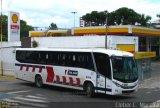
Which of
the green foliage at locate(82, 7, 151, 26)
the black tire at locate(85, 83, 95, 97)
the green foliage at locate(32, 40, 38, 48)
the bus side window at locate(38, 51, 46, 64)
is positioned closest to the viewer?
the black tire at locate(85, 83, 95, 97)

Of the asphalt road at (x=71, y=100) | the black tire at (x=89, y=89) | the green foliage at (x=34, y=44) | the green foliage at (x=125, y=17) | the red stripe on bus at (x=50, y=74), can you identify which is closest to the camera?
the asphalt road at (x=71, y=100)

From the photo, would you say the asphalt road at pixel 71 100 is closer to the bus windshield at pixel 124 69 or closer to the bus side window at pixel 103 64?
the bus windshield at pixel 124 69

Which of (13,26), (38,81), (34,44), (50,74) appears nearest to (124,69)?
(50,74)

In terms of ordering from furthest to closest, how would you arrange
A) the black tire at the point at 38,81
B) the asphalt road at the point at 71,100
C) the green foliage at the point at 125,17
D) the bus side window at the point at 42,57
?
the green foliage at the point at 125,17, the black tire at the point at 38,81, the bus side window at the point at 42,57, the asphalt road at the point at 71,100

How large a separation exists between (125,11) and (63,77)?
249 feet

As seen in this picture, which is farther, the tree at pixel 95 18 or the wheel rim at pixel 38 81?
the tree at pixel 95 18

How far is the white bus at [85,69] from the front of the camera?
20.2 metres

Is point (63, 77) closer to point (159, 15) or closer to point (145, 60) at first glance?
point (145, 60)

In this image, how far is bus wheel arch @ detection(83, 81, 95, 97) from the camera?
21014mm

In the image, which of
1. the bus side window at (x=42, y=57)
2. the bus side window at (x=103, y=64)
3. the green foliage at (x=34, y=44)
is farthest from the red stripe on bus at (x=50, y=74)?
the green foliage at (x=34, y=44)

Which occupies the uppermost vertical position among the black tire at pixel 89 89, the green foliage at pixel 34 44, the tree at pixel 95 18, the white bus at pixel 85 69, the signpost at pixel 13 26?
the tree at pixel 95 18

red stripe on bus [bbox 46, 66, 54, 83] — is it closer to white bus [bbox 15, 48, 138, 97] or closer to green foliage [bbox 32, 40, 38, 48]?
white bus [bbox 15, 48, 138, 97]

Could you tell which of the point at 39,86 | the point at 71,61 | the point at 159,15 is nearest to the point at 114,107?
the point at 71,61

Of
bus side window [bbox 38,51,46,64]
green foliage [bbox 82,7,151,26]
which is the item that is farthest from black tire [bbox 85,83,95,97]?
green foliage [bbox 82,7,151,26]
